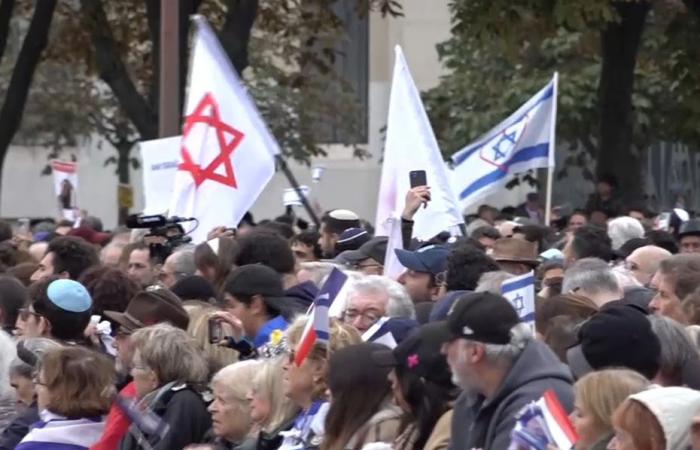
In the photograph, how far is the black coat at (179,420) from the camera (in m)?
7.32

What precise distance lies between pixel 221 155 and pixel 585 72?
19.0 meters

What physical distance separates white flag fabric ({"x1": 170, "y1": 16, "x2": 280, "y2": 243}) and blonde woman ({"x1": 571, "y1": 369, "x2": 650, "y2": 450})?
809cm

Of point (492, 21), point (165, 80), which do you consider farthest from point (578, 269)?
point (492, 21)

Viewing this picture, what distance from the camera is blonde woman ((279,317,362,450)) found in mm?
6656

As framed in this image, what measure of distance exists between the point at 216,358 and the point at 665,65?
17.1 meters

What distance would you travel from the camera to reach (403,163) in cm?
1277

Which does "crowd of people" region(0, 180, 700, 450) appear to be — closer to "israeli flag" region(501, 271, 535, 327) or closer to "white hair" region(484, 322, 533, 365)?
"white hair" region(484, 322, 533, 365)

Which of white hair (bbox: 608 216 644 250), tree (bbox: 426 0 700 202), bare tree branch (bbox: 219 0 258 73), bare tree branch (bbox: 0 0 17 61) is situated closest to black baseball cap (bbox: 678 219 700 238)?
white hair (bbox: 608 216 644 250)

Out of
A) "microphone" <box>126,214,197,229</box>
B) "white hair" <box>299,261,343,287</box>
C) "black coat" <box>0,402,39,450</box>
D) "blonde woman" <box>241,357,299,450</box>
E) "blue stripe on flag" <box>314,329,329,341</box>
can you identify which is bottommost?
"black coat" <box>0,402,39,450</box>

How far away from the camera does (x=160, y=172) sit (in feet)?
51.6

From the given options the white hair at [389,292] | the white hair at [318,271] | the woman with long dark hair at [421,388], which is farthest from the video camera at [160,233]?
the woman with long dark hair at [421,388]

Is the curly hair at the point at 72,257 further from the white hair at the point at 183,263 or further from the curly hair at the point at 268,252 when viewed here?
the curly hair at the point at 268,252

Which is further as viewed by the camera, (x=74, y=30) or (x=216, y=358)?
(x=74, y=30)

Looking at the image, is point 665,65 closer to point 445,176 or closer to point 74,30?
point 74,30
